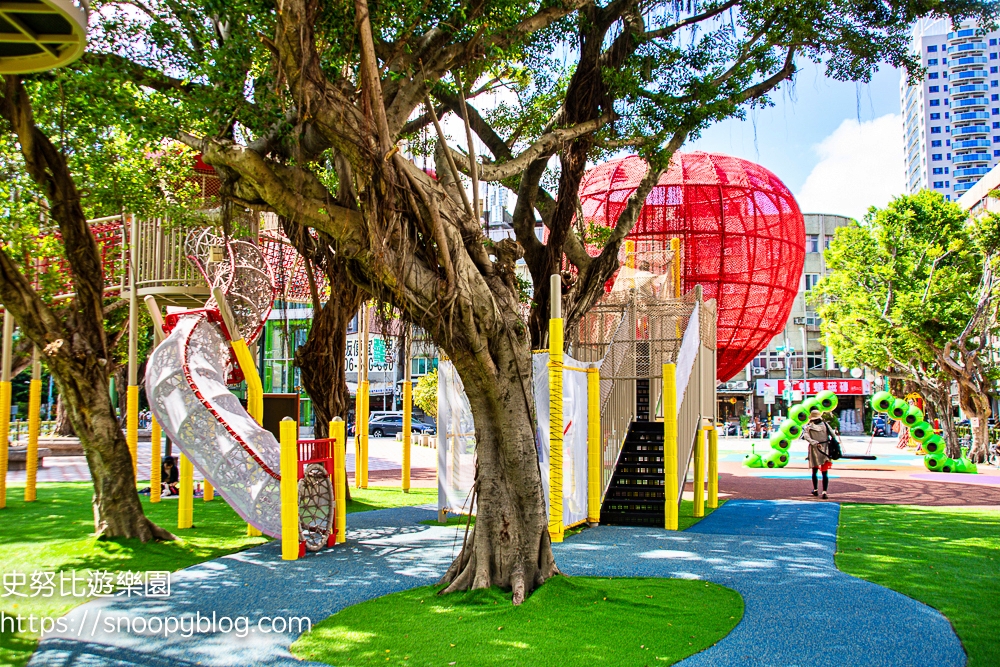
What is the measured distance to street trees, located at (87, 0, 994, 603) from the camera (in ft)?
21.2

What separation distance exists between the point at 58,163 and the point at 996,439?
30.9 metres

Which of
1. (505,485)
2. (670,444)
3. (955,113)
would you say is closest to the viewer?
(505,485)

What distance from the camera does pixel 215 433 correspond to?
9.38 meters

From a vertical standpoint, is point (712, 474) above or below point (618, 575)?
above

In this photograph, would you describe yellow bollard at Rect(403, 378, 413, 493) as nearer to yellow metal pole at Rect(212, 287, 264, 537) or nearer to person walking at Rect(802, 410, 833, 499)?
yellow metal pole at Rect(212, 287, 264, 537)

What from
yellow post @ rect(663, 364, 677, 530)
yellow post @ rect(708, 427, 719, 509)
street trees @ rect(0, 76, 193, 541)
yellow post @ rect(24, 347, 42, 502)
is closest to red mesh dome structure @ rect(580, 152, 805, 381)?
yellow post @ rect(708, 427, 719, 509)

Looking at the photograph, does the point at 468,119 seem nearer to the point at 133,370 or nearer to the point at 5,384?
the point at 133,370

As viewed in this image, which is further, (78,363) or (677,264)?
(677,264)

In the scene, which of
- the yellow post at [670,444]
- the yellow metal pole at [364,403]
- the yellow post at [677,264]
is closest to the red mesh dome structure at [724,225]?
the yellow post at [677,264]

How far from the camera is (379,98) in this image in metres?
6.29

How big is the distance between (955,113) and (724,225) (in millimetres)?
157501

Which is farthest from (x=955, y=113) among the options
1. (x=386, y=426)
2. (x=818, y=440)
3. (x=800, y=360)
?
Result: (x=818, y=440)

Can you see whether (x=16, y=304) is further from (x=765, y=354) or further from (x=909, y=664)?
(x=765, y=354)

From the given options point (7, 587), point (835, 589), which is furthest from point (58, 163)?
point (835, 589)
